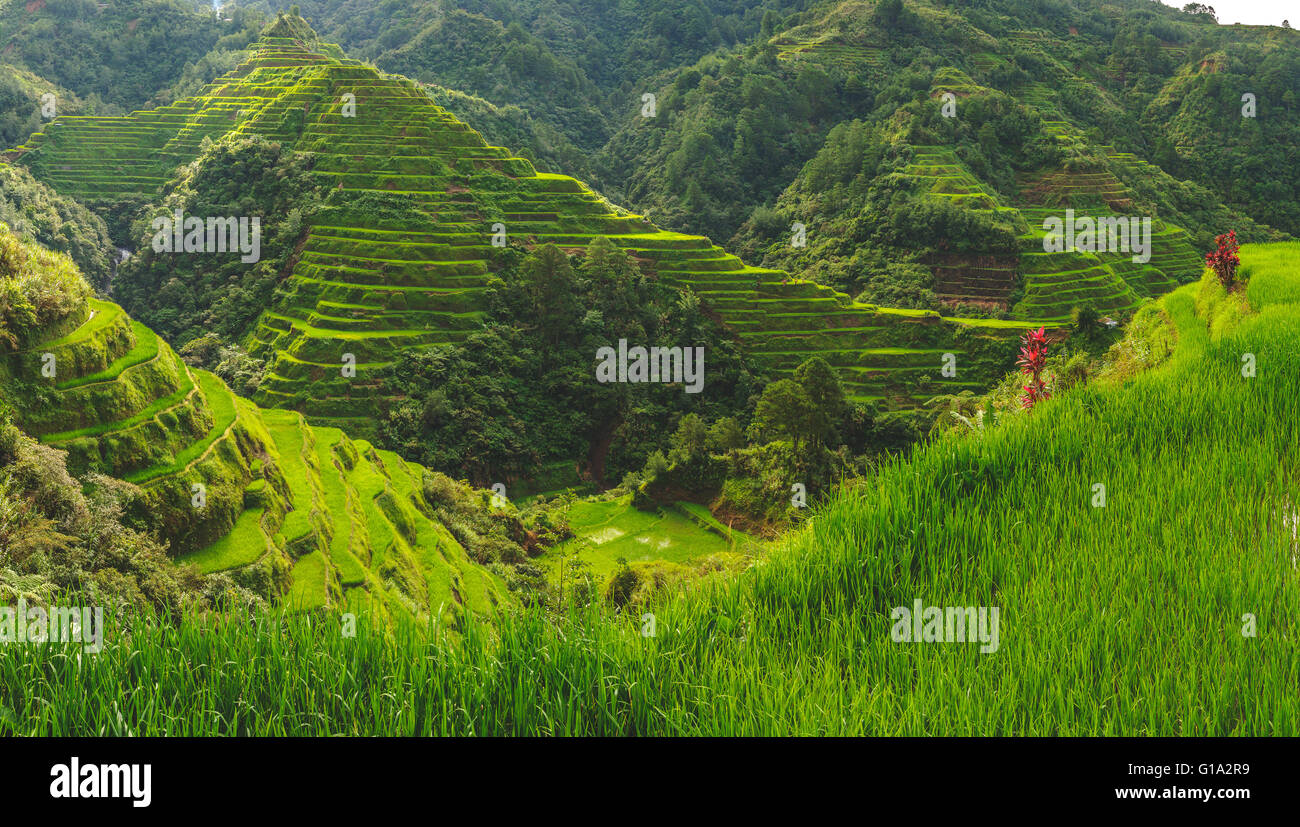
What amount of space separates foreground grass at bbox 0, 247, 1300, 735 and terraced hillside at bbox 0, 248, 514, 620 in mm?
8872

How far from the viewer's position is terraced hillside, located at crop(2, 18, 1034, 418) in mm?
36425

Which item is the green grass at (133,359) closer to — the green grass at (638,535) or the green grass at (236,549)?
the green grass at (236,549)

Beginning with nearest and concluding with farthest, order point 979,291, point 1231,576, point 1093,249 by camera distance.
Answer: point 1231,576 → point 979,291 → point 1093,249

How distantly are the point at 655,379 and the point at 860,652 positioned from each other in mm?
38174

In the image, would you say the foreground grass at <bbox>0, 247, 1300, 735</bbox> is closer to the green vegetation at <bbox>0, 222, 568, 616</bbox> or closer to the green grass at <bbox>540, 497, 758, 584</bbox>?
the green vegetation at <bbox>0, 222, 568, 616</bbox>

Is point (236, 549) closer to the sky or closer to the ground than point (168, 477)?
closer to the ground

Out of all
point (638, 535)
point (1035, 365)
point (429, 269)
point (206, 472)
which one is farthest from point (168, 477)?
point (429, 269)

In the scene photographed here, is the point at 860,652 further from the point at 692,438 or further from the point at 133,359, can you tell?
the point at 692,438

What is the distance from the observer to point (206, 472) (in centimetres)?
1520

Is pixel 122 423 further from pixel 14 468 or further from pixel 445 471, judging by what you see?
pixel 445 471

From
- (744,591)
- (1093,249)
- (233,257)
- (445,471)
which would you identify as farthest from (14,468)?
(1093,249)

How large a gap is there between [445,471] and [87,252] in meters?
35.4

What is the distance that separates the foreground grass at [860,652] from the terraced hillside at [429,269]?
106 ft

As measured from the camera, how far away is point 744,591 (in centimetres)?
409
